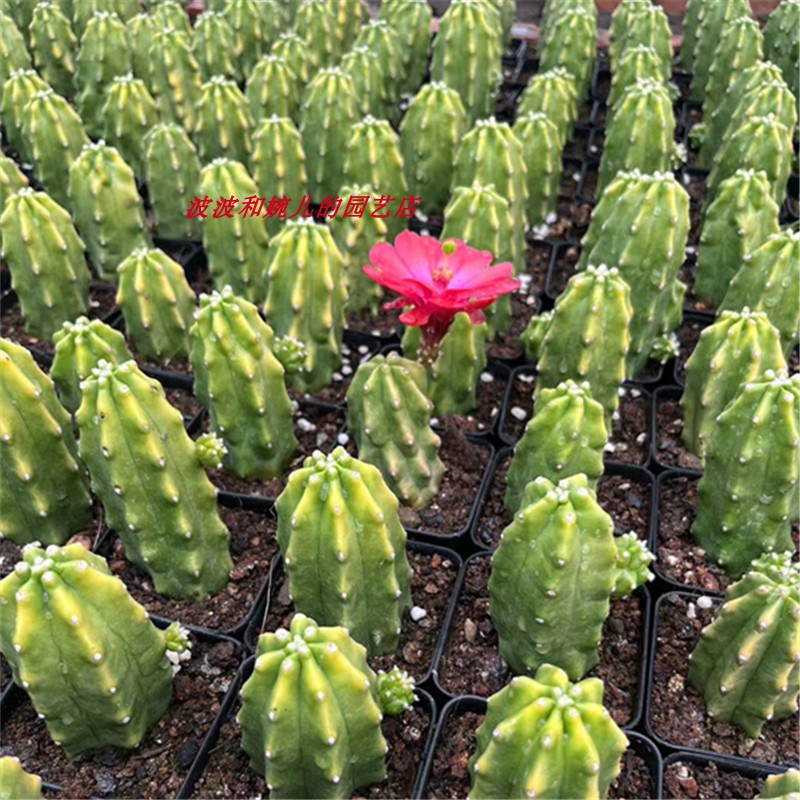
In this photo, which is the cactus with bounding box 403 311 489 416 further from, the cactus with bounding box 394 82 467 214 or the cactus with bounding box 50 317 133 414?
the cactus with bounding box 394 82 467 214

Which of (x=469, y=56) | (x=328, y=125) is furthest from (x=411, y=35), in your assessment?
(x=328, y=125)

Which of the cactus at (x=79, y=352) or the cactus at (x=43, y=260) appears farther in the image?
the cactus at (x=43, y=260)

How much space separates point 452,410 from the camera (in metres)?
3.07

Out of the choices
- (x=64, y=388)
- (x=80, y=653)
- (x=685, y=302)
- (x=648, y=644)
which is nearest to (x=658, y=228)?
(x=685, y=302)

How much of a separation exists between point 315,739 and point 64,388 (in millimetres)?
1347

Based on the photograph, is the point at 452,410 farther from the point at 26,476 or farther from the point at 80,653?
the point at 80,653

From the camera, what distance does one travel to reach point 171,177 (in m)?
3.73

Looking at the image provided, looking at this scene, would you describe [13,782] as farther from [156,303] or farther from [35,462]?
[156,303]

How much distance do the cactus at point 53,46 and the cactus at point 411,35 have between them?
1729mm

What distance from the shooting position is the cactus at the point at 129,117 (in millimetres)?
4023

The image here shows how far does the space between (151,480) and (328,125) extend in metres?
2.23

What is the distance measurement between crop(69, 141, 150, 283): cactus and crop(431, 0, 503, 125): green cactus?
5.87ft

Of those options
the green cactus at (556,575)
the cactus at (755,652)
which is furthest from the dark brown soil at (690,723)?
the green cactus at (556,575)

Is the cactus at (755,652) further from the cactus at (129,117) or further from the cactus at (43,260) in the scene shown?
the cactus at (129,117)
